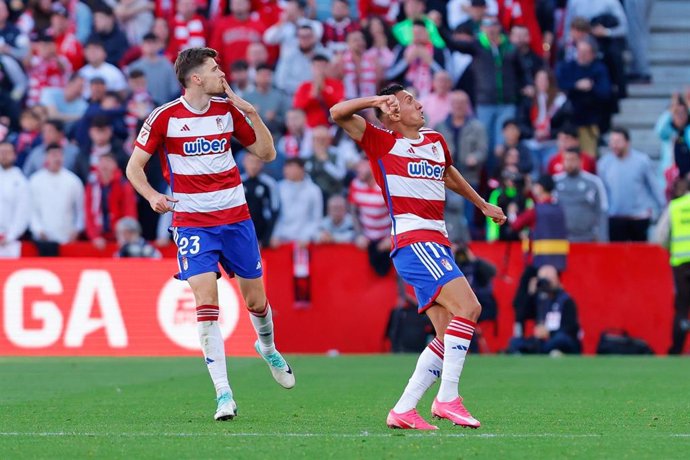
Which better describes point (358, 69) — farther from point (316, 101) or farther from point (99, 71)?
point (99, 71)

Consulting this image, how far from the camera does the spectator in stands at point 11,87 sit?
72.5 ft

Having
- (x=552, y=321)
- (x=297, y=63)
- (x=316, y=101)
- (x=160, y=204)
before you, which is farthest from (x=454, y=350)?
(x=297, y=63)

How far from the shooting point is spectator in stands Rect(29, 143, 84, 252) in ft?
65.3

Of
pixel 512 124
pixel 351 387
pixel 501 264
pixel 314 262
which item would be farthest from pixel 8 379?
pixel 512 124

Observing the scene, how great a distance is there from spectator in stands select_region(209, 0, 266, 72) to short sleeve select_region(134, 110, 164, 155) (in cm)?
1224

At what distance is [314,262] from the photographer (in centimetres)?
1978

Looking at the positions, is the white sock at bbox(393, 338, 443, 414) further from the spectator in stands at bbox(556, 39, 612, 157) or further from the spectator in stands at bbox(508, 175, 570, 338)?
the spectator in stands at bbox(556, 39, 612, 157)

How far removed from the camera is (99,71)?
72.9 feet

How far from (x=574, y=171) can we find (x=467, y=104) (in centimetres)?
192

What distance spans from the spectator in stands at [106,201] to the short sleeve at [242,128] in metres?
9.24

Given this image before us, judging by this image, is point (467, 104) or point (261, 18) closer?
point (467, 104)

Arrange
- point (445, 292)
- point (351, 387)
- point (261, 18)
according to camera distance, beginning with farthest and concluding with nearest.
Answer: point (261, 18)
point (351, 387)
point (445, 292)

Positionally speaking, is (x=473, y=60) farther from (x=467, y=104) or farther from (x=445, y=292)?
(x=445, y=292)

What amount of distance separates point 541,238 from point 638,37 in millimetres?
6279
